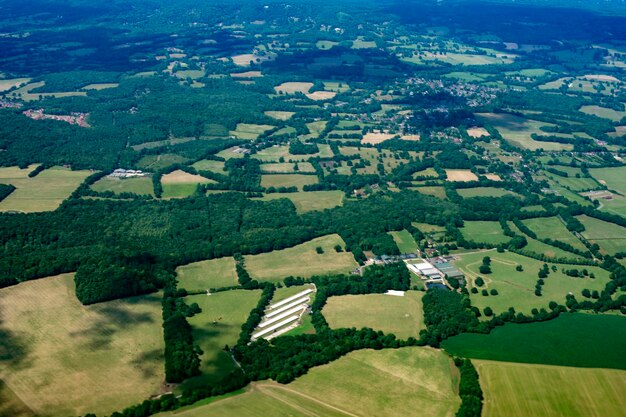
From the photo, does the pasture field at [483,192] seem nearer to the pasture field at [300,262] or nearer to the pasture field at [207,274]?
the pasture field at [300,262]

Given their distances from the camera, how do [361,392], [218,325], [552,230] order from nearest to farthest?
1. [361,392]
2. [218,325]
3. [552,230]

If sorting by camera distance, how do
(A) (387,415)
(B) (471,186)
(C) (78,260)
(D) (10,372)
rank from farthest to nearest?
(B) (471,186) → (C) (78,260) → (D) (10,372) → (A) (387,415)

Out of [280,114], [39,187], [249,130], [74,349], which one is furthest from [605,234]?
[39,187]

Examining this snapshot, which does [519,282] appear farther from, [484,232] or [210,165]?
[210,165]

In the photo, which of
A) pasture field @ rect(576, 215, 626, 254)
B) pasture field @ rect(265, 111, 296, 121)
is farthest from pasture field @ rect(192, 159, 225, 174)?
pasture field @ rect(576, 215, 626, 254)

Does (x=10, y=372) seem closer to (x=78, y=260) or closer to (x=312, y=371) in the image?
(x=78, y=260)

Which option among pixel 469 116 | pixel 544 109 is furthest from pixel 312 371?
pixel 544 109
